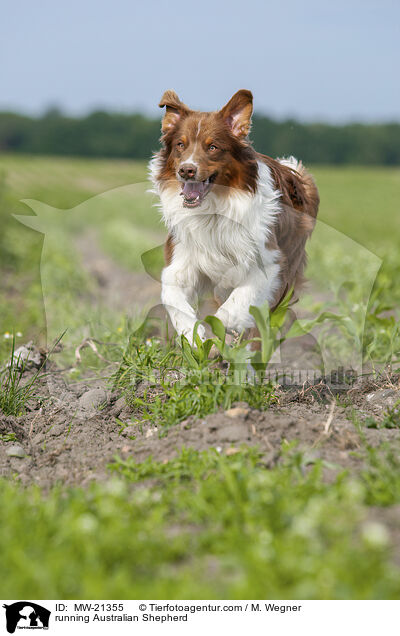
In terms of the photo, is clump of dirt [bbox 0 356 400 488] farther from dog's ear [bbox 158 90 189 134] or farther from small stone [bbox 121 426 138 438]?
dog's ear [bbox 158 90 189 134]

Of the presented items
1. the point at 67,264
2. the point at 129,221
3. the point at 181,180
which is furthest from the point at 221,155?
the point at 129,221

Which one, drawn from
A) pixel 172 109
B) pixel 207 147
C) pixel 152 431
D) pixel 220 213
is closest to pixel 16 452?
pixel 152 431

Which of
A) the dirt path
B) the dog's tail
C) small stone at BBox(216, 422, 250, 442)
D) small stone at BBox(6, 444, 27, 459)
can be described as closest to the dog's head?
the dog's tail

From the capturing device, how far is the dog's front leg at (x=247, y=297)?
4.26 metres

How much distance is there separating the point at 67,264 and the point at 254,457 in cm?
754

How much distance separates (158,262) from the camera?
5.55 metres

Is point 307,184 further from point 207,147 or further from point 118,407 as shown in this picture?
point 118,407

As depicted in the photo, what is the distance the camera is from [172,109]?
4211 millimetres

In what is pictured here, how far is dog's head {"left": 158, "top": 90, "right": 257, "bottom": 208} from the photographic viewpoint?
401 centimetres

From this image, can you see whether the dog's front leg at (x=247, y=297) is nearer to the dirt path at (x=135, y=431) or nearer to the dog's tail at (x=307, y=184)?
the dirt path at (x=135, y=431)

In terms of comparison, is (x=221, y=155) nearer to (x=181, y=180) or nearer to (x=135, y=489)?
(x=181, y=180)

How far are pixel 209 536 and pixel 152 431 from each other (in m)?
1.28

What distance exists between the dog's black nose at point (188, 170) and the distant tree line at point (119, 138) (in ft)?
74.1

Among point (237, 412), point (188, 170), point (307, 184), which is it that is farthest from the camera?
point (307, 184)
